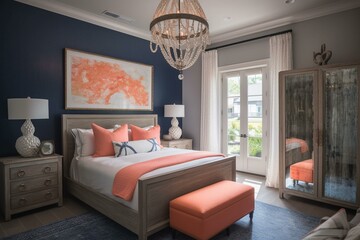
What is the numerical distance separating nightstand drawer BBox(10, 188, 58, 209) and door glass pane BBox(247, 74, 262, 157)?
→ 352 centimetres

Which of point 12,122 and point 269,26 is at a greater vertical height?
point 269,26

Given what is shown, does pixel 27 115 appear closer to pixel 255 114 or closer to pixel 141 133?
pixel 141 133

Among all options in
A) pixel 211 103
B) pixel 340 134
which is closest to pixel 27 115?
pixel 211 103

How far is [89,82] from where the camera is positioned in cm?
Result: 385

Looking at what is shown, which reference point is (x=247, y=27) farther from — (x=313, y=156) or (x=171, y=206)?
(x=171, y=206)

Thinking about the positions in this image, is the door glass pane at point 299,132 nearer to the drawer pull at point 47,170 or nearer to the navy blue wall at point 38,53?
the navy blue wall at point 38,53

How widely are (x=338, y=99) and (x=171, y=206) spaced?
2.60 meters

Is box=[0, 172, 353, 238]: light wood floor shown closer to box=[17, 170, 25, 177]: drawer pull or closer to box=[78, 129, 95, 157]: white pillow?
box=[17, 170, 25, 177]: drawer pull

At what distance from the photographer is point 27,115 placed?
2.85 m

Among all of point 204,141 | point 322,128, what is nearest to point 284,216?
point 322,128

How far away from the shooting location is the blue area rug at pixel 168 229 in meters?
2.41

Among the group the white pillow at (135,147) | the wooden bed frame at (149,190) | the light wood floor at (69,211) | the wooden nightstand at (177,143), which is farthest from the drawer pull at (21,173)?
the wooden nightstand at (177,143)

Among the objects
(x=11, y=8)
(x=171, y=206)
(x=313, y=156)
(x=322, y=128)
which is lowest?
(x=171, y=206)

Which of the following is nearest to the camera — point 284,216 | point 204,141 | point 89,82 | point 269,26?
point 284,216
